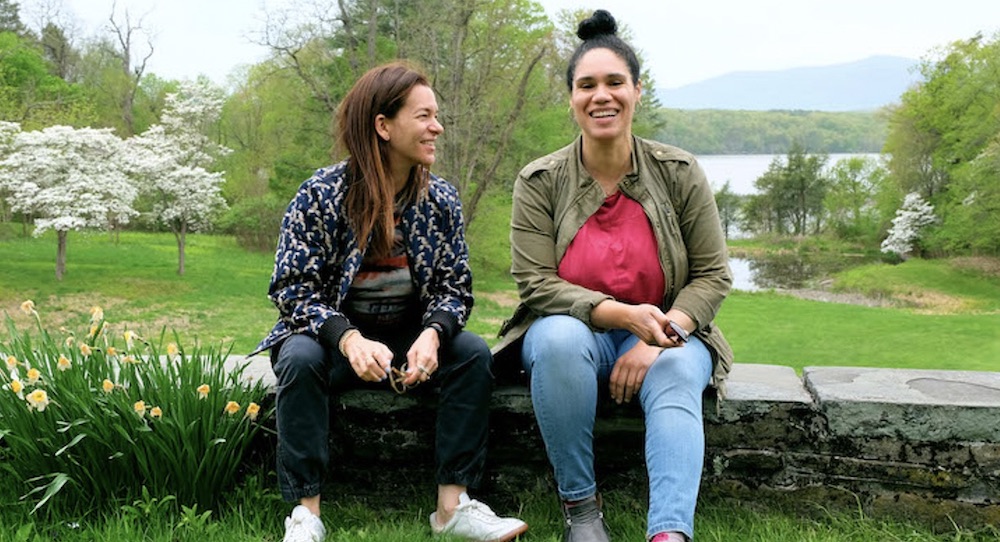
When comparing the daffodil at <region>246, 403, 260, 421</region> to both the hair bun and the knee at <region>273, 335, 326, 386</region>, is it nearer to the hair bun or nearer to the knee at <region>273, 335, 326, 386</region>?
the knee at <region>273, 335, 326, 386</region>

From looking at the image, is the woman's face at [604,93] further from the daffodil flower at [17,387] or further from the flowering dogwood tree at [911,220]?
the flowering dogwood tree at [911,220]

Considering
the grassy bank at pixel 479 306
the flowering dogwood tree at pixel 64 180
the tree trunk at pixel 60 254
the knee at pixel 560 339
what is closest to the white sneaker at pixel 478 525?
the knee at pixel 560 339

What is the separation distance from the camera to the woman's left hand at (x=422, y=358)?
1.91 metres

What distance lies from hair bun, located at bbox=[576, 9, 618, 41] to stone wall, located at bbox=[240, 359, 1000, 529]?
0.96 m

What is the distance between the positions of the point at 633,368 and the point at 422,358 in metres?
0.50

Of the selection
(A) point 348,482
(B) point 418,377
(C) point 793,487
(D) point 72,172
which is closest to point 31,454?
(A) point 348,482

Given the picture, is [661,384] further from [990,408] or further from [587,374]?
[990,408]

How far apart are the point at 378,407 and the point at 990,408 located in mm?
1519

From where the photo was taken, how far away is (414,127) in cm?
210

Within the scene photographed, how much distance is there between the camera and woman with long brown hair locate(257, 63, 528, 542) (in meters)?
1.92

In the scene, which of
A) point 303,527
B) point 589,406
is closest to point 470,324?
point 303,527

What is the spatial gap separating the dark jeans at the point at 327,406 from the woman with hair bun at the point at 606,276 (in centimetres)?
15

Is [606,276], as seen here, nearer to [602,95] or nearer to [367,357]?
[602,95]

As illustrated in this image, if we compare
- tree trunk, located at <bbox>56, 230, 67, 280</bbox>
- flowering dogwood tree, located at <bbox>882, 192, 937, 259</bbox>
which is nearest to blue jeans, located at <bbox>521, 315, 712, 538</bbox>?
tree trunk, located at <bbox>56, 230, 67, 280</bbox>
